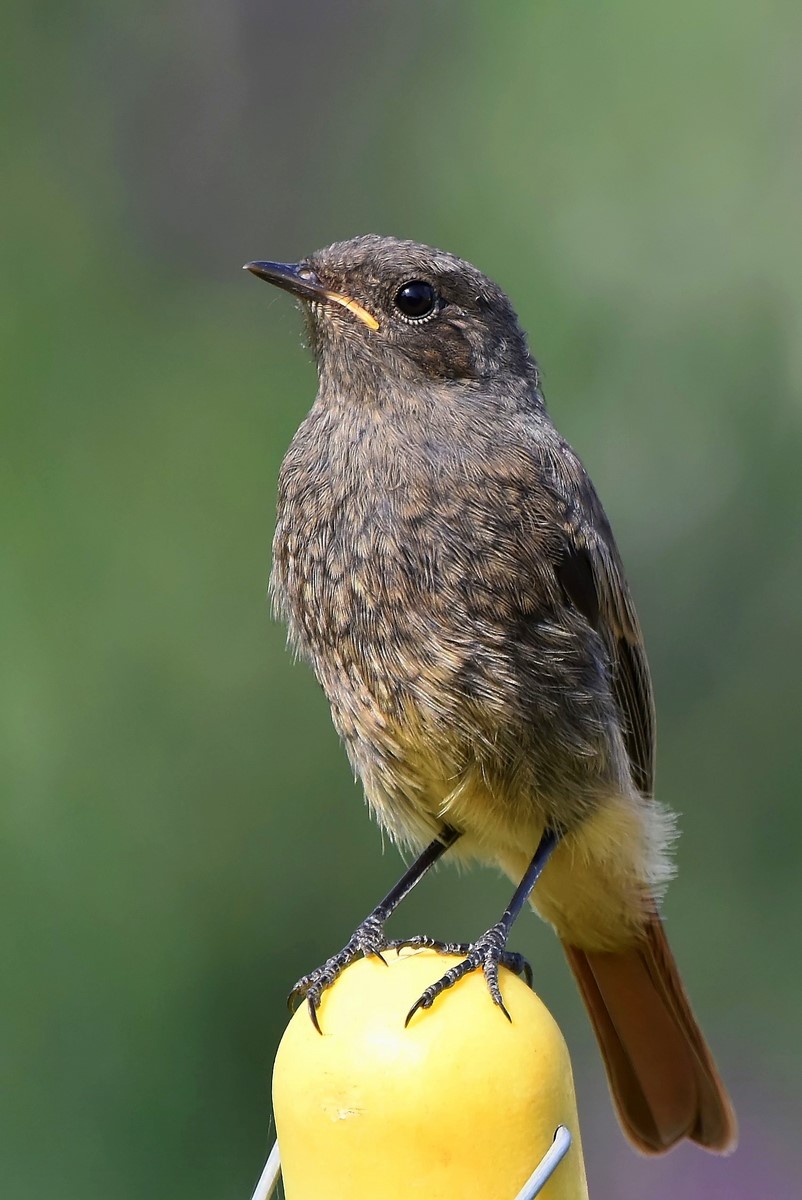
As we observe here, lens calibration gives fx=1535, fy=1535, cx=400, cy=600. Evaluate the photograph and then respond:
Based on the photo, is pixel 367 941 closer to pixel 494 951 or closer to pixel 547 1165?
pixel 494 951

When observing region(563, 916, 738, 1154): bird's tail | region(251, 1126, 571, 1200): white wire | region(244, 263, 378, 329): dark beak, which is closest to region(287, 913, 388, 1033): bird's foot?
region(251, 1126, 571, 1200): white wire

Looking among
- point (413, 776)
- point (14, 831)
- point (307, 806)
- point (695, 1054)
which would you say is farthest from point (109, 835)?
point (695, 1054)

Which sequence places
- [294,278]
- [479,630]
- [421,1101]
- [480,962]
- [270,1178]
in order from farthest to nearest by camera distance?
1. [294,278]
2. [479,630]
3. [480,962]
4. [270,1178]
5. [421,1101]

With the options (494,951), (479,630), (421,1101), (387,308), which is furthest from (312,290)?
(421,1101)

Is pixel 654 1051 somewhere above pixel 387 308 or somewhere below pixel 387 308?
below

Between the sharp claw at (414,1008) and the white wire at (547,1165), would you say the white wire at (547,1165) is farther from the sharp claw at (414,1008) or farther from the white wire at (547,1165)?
the sharp claw at (414,1008)

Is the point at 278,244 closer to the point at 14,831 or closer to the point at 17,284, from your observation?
the point at 17,284
